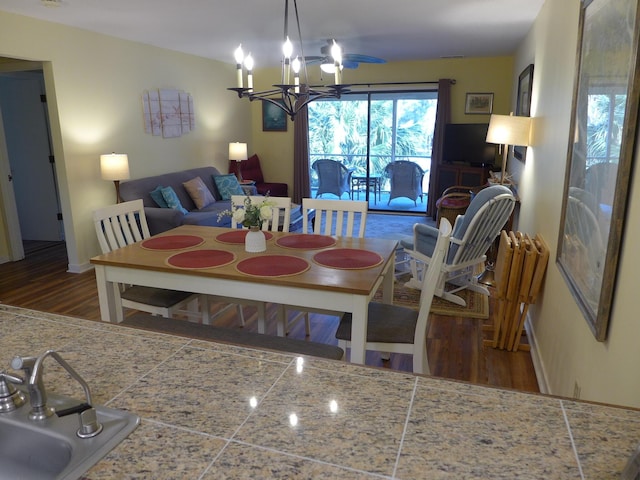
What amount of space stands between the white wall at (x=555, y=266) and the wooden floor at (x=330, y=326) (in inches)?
9.5

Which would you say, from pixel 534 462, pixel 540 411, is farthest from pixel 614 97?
pixel 534 462

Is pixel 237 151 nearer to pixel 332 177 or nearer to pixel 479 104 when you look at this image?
pixel 332 177

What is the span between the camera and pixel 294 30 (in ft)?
15.3

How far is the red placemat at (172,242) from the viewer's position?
2.70 m

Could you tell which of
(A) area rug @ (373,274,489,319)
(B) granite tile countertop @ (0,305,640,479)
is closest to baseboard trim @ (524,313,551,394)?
(A) area rug @ (373,274,489,319)

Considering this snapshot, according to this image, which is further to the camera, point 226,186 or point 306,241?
point 226,186

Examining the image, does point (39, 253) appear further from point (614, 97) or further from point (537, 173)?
point (614, 97)

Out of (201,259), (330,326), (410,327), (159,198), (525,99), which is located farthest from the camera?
Answer: (159,198)

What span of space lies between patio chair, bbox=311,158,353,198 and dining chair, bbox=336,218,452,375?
216 inches

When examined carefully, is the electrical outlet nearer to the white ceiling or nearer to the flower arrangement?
the flower arrangement

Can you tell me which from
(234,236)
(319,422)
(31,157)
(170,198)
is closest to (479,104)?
(170,198)

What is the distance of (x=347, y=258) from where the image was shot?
247 cm

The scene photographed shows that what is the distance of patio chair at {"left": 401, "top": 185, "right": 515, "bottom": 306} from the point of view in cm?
355

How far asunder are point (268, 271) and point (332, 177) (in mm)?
5630
